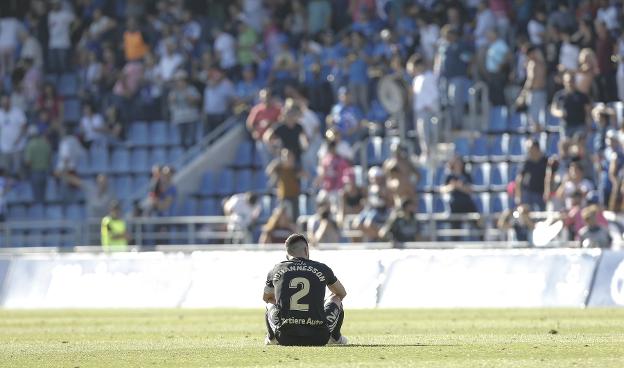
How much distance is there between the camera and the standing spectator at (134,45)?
38750 mm

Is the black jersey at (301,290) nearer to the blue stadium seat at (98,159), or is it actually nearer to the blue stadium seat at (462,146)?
the blue stadium seat at (462,146)

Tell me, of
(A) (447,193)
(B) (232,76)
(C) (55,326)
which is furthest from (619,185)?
(B) (232,76)

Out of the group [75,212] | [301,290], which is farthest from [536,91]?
[301,290]

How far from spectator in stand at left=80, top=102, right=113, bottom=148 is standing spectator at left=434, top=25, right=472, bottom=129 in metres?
9.33

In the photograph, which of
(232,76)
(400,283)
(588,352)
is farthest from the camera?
(232,76)

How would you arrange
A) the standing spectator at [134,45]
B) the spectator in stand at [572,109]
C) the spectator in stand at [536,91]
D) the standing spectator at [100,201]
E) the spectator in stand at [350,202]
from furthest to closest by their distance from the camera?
the standing spectator at [134,45] → the standing spectator at [100,201] → the spectator in stand at [536,91] → the spectator in stand at [350,202] → the spectator in stand at [572,109]

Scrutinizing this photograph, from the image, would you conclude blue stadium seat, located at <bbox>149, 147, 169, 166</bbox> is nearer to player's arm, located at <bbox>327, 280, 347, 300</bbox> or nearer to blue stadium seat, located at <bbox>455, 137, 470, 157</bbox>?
blue stadium seat, located at <bbox>455, 137, 470, 157</bbox>

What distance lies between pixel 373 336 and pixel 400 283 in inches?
314

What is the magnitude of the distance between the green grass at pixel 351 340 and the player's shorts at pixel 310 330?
0.16m

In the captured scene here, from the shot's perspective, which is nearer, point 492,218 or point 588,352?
point 588,352

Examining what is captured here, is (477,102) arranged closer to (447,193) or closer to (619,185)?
(447,193)

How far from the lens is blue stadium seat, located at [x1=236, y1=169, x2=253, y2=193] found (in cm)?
3525

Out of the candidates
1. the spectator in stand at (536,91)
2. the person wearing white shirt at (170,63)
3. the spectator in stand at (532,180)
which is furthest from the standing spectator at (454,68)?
the person wearing white shirt at (170,63)

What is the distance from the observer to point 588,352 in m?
14.1
